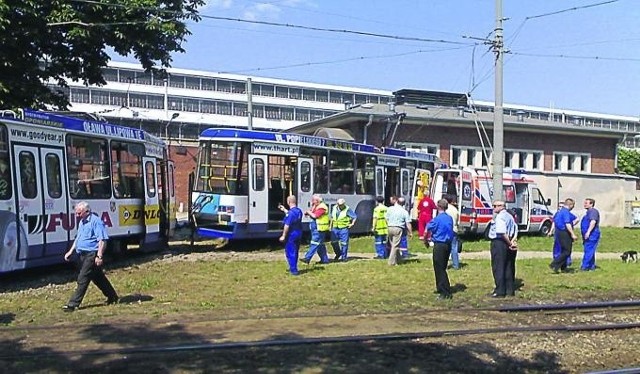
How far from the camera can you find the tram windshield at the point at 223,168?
20844mm

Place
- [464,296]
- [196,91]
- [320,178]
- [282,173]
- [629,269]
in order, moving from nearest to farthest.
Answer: [464,296]
[629,269]
[282,173]
[320,178]
[196,91]

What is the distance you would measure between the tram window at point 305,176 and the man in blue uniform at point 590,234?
27.4 ft

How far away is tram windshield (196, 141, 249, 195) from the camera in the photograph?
20844mm

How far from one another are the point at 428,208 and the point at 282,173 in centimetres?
476

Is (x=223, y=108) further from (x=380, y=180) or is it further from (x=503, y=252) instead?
(x=503, y=252)

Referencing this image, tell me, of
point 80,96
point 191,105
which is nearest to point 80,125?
point 80,96

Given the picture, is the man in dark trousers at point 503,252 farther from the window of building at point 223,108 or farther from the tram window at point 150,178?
the window of building at point 223,108

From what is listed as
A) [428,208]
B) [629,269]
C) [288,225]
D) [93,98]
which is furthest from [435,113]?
[93,98]

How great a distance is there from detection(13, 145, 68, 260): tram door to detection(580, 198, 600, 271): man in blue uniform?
1162cm

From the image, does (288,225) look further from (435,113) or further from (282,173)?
(435,113)

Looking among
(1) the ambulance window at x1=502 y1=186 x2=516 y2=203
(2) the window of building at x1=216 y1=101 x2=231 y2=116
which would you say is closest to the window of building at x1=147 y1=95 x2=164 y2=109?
(2) the window of building at x1=216 y1=101 x2=231 y2=116

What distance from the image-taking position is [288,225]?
15.3 metres

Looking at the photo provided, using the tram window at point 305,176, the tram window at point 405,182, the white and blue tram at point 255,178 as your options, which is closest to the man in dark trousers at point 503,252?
the white and blue tram at point 255,178

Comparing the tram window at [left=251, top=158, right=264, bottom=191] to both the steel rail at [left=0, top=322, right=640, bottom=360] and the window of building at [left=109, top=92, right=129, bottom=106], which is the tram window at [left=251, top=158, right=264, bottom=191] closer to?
the steel rail at [left=0, top=322, right=640, bottom=360]
